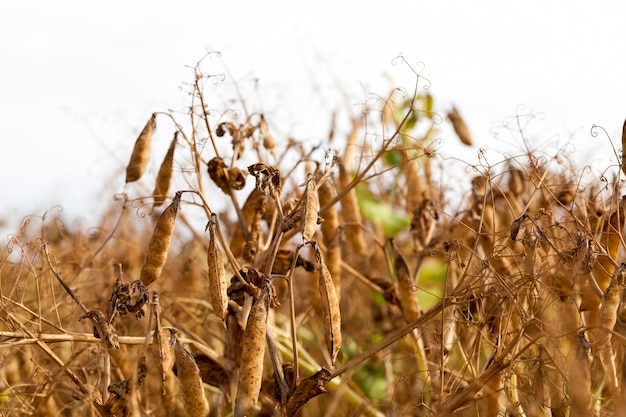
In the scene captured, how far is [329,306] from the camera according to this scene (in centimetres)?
233

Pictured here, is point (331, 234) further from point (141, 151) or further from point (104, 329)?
point (104, 329)

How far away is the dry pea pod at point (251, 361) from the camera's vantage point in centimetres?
220

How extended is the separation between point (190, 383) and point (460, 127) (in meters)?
2.38

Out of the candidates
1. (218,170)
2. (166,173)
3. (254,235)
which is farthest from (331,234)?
(166,173)

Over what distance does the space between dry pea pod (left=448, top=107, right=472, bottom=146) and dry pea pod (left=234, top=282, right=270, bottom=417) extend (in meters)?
2.23

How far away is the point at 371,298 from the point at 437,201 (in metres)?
1.30

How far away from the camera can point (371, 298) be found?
16.4 feet

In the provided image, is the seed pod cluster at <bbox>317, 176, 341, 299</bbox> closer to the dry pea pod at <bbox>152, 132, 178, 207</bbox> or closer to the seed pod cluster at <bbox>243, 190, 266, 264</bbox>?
the seed pod cluster at <bbox>243, 190, 266, 264</bbox>

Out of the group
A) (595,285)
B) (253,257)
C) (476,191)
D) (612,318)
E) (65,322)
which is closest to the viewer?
(612,318)

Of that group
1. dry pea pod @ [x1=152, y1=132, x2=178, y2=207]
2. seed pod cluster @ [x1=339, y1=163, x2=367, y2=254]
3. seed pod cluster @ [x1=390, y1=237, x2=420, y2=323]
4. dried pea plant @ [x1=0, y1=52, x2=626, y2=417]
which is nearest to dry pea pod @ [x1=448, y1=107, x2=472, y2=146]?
dried pea plant @ [x1=0, y1=52, x2=626, y2=417]

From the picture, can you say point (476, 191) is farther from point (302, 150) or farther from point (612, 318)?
point (612, 318)

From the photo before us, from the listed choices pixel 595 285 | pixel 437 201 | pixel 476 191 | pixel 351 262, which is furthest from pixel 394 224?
pixel 595 285

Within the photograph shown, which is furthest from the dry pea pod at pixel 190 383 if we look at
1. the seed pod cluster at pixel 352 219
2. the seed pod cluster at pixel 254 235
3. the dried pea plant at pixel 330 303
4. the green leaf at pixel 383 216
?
the green leaf at pixel 383 216

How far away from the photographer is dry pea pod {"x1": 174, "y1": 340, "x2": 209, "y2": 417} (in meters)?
2.29
